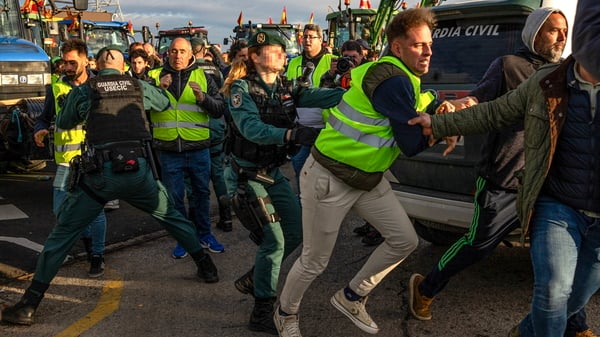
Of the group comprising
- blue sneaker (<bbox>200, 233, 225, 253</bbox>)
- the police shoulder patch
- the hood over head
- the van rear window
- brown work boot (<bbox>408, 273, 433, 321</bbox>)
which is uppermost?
the hood over head

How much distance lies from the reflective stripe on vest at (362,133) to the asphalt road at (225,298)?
1161 millimetres

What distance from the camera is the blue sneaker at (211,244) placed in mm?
5316

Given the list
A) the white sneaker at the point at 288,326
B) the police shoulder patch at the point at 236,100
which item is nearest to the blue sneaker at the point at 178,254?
the white sneaker at the point at 288,326

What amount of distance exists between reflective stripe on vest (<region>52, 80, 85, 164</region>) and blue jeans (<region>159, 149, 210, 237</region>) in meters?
0.71

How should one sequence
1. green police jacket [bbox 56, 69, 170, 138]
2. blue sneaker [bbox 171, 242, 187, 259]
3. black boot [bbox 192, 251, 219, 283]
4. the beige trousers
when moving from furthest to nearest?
blue sneaker [bbox 171, 242, 187, 259] < black boot [bbox 192, 251, 219, 283] < green police jacket [bbox 56, 69, 170, 138] < the beige trousers

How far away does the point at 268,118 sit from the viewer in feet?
12.1

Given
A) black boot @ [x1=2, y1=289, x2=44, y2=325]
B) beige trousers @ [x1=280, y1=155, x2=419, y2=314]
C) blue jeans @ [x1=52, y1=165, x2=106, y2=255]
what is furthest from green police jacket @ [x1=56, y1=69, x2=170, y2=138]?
beige trousers @ [x1=280, y1=155, x2=419, y2=314]

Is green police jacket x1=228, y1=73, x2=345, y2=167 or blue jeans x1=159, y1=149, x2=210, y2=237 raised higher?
green police jacket x1=228, y1=73, x2=345, y2=167

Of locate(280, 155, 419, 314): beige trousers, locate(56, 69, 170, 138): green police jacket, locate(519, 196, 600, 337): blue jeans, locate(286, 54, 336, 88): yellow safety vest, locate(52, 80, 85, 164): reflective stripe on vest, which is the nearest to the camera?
locate(519, 196, 600, 337): blue jeans

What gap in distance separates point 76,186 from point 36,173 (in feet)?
18.7

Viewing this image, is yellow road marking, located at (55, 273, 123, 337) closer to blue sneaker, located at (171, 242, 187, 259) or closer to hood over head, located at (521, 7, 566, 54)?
blue sneaker, located at (171, 242, 187, 259)

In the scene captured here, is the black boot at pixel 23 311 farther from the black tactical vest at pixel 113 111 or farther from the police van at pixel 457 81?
the police van at pixel 457 81

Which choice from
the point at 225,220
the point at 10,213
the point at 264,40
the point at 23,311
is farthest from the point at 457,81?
the point at 10,213

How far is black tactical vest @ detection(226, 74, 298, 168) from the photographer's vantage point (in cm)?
369
